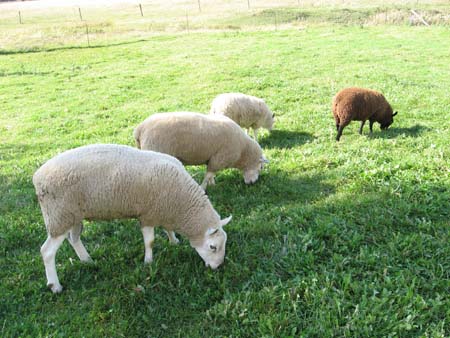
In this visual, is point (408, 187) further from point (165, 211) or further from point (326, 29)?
point (326, 29)

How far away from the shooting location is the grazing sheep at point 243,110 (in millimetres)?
8609

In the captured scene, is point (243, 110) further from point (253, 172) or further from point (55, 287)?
point (55, 287)

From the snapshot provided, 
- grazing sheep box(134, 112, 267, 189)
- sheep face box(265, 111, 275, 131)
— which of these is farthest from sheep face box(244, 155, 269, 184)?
sheep face box(265, 111, 275, 131)

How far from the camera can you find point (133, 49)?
22.2 m

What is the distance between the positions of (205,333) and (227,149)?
133 inches

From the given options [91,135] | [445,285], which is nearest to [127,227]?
[445,285]

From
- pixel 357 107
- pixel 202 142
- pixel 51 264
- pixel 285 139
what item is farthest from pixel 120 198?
pixel 357 107

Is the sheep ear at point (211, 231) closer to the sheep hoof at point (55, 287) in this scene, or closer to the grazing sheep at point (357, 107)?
the sheep hoof at point (55, 287)

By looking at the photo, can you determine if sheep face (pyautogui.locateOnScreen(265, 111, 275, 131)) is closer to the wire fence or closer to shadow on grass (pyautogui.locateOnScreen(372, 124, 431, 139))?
shadow on grass (pyautogui.locateOnScreen(372, 124, 431, 139))

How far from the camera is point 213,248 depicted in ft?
14.5

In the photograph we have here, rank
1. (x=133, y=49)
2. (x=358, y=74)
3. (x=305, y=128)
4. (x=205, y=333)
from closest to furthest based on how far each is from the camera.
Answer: (x=205, y=333) → (x=305, y=128) → (x=358, y=74) → (x=133, y=49)

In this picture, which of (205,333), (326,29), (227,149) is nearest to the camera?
(205,333)

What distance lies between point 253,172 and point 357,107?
3.01 meters

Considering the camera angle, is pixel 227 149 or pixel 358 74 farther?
pixel 358 74
